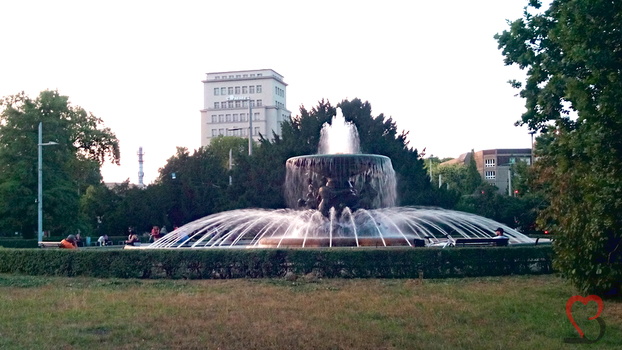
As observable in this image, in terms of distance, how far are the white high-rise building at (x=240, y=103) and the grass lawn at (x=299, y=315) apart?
112965mm

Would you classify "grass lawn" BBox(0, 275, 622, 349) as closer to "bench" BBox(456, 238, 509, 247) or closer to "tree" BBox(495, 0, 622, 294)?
"tree" BBox(495, 0, 622, 294)

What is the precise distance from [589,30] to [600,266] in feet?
14.2

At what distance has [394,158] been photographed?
4934cm

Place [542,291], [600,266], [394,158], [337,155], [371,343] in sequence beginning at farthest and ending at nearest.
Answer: [394,158], [337,155], [542,291], [600,266], [371,343]

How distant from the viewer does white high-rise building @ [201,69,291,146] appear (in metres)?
130

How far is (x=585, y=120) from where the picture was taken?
12398 millimetres

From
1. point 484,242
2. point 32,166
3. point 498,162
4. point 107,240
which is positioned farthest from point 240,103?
point 484,242

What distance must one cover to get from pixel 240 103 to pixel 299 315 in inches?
4730

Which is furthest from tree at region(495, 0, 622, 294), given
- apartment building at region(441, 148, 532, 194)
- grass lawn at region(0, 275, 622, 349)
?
apartment building at region(441, 148, 532, 194)

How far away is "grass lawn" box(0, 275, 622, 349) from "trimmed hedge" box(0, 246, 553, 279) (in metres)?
0.91

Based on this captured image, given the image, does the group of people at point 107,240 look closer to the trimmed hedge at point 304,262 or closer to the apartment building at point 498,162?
the trimmed hedge at point 304,262

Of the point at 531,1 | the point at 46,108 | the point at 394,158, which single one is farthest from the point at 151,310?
the point at 46,108

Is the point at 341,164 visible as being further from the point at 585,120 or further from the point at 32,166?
the point at 32,166

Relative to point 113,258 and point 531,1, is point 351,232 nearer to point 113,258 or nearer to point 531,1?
point 113,258
